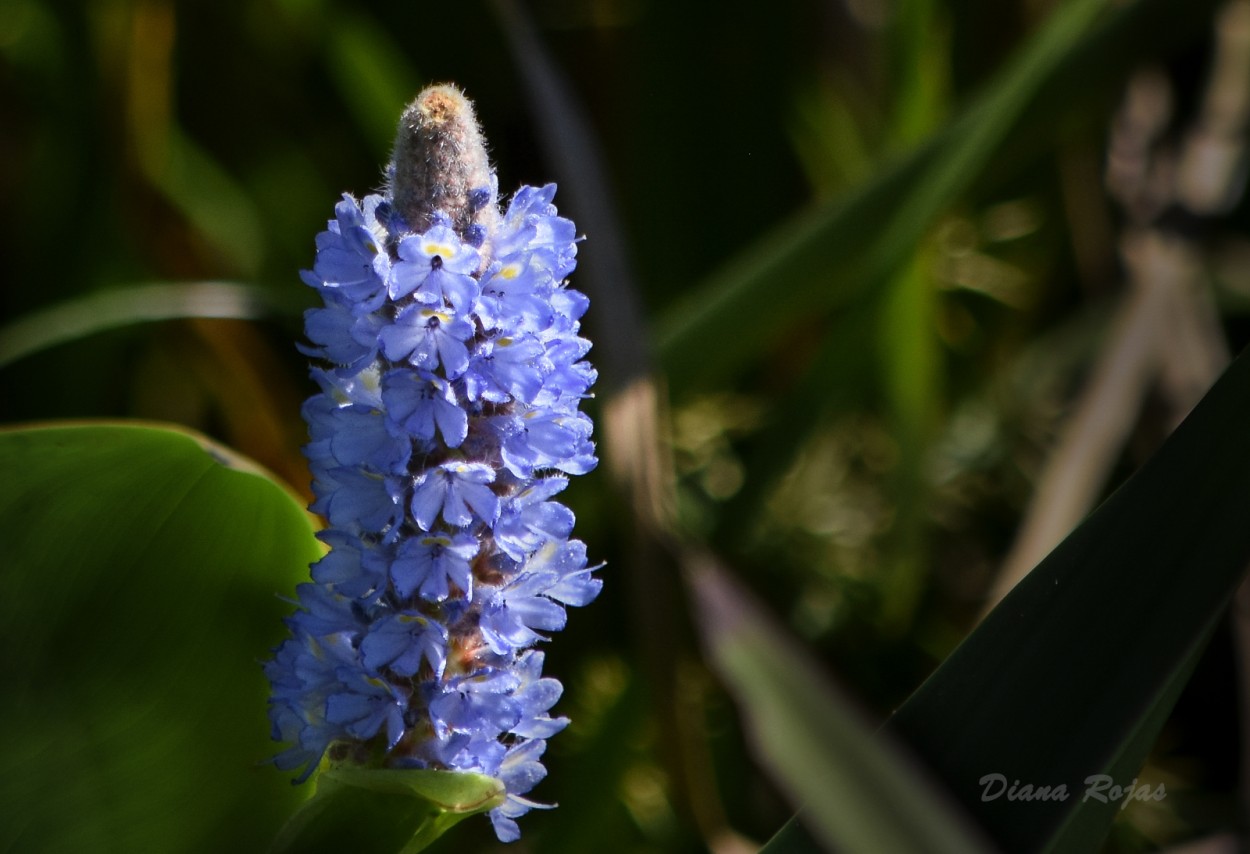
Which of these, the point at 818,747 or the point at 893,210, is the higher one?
the point at 893,210

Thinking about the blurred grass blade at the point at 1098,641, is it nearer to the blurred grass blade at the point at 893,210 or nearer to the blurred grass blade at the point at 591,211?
the blurred grass blade at the point at 591,211

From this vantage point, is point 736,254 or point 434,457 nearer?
point 434,457

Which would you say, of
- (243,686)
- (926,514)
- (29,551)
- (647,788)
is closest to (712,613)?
(243,686)

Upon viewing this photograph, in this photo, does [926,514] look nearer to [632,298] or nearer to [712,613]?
[632,298]

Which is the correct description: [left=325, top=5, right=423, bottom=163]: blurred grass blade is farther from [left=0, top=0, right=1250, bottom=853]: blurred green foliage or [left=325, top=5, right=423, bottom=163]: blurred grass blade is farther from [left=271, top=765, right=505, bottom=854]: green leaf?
[left=271, top=765, right=505, bottom=854]: green leaf

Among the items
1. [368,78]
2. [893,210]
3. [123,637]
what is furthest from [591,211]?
[368,78]

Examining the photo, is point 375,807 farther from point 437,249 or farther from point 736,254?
point 736,254
